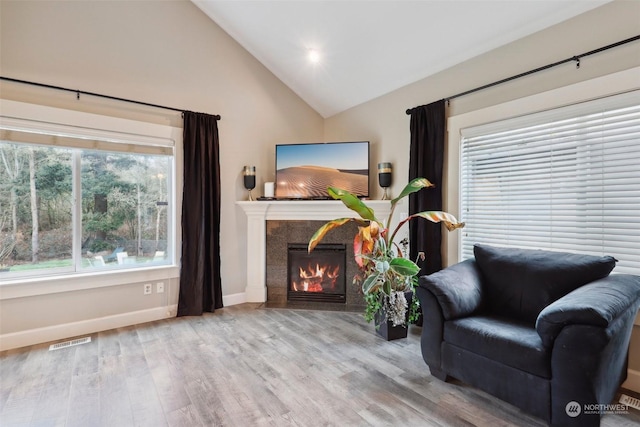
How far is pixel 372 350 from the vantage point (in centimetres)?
265

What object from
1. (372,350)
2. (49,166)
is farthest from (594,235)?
(49,166)

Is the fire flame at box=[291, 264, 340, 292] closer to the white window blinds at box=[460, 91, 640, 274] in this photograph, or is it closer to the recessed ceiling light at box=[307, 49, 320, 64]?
the white window blinds at box=[460, 91, 640, 274]

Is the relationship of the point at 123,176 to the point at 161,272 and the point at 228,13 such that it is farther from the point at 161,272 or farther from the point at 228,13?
the point at 228,13

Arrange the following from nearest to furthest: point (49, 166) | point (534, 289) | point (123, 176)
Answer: point (534, 289), point (49, 166), point (123, 176)

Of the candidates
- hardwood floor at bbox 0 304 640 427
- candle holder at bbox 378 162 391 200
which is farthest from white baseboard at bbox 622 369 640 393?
→ candle holder at bbox 378 162 391 200

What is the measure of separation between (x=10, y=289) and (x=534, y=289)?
14.3 ft

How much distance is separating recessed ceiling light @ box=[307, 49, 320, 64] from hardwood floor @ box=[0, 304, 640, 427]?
318 cm

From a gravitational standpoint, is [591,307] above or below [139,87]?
below

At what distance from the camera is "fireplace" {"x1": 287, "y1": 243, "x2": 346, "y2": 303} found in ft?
13.0

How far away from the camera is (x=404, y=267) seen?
104 inches

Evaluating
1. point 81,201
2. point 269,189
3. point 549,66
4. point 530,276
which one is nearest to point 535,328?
point 530,276

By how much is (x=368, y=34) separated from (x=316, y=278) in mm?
2935

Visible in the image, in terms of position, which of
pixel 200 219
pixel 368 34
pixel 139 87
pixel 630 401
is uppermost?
pixel 368 34

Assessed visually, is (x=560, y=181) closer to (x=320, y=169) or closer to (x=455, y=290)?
(x=455, y=290)
